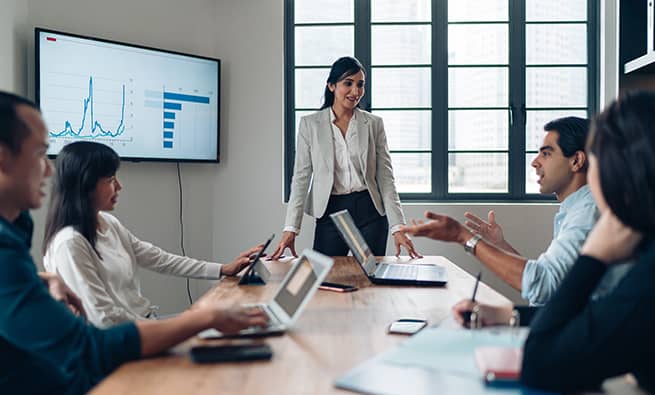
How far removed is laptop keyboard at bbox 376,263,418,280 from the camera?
86.9 inches

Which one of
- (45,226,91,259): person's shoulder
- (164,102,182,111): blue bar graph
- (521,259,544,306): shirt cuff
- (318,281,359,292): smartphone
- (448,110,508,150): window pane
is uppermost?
(164,102,182,111): blue bar graph

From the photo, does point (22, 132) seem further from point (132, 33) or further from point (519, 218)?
point (519, 218)

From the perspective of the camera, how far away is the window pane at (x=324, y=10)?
448cm

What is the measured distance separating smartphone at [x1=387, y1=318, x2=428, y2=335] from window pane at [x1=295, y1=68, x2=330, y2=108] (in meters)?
3.13

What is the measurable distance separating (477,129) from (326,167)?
1583 mm

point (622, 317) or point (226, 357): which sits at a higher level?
point (622, 317)

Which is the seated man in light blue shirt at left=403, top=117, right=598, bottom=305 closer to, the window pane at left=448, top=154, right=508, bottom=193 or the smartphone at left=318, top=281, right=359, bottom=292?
the smartphone at left=318, top=281, right=359, bottom=292

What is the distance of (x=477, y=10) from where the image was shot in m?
4.43

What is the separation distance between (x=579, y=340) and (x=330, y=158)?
243 centimetres

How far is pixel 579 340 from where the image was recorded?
958mm

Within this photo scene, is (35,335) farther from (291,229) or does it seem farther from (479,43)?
(479,43)

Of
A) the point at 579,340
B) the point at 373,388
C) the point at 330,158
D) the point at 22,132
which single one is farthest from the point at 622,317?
the point at 330,158

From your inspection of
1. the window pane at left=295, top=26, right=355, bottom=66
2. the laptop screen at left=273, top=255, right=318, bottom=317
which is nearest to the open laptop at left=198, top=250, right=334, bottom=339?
the laptop screen at left=273, top=255, right=318, bottom=317

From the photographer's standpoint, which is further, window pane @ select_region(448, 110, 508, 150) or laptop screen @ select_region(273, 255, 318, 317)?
window pane @ select_region(448, 110, 508, 150)
